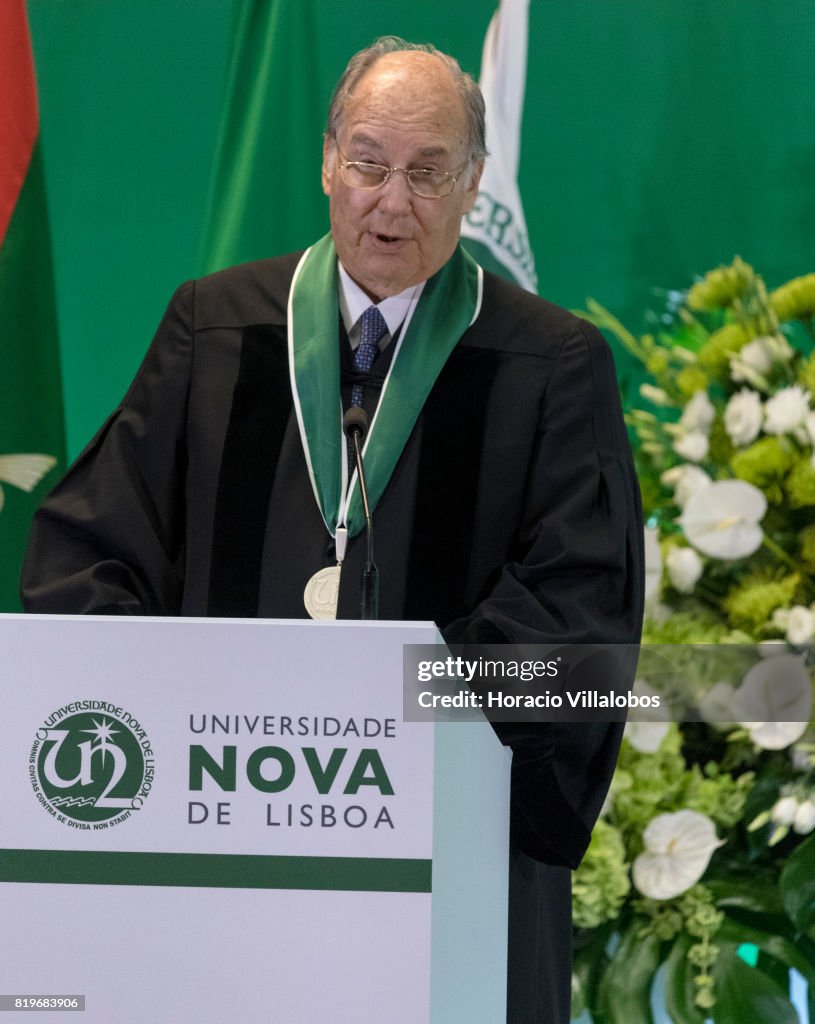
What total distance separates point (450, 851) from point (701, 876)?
2001 mm

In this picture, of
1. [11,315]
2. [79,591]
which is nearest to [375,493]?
[79,591]

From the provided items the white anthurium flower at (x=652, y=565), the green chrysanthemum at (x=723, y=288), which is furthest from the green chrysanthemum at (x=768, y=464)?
the green chrysanthemum at (x=723, y=288)

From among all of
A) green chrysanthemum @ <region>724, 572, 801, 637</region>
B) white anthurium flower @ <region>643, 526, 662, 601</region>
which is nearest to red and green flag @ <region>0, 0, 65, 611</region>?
white anthurium flower @ <region>643, 526, 662, 601</region>

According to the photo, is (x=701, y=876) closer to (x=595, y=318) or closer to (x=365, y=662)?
(x=595, y=318)

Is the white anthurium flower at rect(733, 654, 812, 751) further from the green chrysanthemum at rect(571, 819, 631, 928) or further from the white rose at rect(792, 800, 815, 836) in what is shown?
the green chrysanthemum at rect(571, 819, 631, 928)

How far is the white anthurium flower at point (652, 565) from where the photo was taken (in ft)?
12.8

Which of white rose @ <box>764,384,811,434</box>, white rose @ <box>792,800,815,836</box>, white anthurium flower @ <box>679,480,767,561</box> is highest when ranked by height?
white rose @ <box>764,384,811,434</box>

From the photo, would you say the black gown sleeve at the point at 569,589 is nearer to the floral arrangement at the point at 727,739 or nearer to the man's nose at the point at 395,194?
the man's nose at the point at 395,194

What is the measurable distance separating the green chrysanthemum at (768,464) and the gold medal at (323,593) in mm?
1263

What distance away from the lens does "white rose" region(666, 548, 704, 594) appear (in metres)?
3.86

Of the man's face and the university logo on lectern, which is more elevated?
the man's face

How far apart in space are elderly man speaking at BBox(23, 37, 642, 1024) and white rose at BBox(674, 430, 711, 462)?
2.50 ft

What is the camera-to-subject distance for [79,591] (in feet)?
8.99

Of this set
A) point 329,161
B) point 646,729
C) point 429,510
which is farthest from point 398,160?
point 646,729
